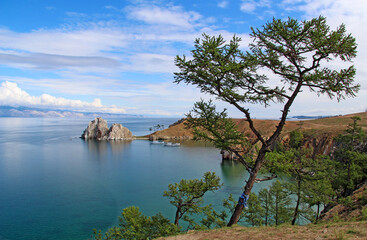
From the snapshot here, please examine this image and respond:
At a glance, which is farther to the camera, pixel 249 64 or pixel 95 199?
pixel 95 199

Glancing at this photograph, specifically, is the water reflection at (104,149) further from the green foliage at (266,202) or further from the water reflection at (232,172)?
the green foliage at (266,202)

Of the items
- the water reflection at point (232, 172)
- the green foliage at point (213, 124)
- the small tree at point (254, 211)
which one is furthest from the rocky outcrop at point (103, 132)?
the green foliage at point (213, 124)

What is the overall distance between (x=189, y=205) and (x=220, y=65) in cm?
907

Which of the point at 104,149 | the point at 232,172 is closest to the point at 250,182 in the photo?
the point at 232,172

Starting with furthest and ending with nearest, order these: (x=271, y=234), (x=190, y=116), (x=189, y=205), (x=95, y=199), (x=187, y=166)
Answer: (x=187, y=166) → (x=95, y=199) → (x=189, y=205) → (x=190, y=116) → (x=271, y=234)

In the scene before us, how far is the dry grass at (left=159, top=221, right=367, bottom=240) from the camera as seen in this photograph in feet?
24.8

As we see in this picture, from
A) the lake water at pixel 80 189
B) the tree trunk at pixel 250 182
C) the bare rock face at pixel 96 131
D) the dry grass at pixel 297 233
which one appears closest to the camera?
the dry grass at pixel 297 233

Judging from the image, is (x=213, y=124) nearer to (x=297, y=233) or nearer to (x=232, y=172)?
(x=297, y=233)

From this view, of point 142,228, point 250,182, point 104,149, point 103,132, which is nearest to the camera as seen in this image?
point 250,182

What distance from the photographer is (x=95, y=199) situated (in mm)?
31875

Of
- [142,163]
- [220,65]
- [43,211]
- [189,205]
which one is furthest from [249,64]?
[142,163]

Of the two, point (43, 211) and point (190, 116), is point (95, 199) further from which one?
point (190, 116)

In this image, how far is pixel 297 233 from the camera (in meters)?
8.48

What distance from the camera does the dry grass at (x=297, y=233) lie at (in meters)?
7.55
